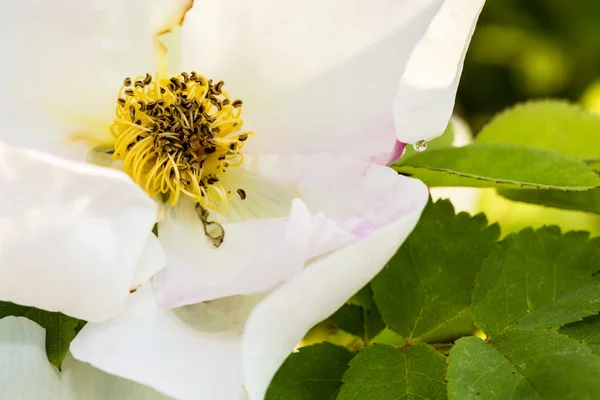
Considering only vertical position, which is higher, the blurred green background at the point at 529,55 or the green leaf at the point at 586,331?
the green leaf at the point at 586,331

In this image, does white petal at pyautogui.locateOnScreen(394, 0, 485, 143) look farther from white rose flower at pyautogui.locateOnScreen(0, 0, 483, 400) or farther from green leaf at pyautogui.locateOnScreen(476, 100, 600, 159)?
green leaf at pyautogui.locateOnScreen(476, 100, 600, 159)

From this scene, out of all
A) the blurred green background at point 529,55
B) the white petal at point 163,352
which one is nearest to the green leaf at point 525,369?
the white petal at point 163,352

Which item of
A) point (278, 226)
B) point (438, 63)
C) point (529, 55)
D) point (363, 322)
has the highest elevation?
point (438, 63)

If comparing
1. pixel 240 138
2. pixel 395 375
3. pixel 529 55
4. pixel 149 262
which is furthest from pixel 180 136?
pixel 529 55

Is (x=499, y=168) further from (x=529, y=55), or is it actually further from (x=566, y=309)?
(x=529, y=55)

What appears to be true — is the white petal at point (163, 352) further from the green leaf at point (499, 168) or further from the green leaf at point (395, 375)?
the green leaf at point (499, 168)

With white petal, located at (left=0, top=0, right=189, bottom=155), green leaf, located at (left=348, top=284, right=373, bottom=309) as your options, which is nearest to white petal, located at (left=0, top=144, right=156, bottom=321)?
white petal, located at (left=0, top=0, right=189, bottom=155)
